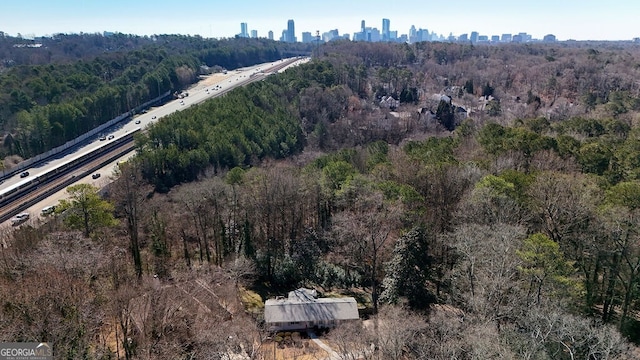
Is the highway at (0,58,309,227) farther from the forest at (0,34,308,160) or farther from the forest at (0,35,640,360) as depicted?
the forest at (0,35,640,360)

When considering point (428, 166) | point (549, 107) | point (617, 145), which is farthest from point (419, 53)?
point (428, 166)

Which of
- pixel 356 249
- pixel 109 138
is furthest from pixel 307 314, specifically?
pixel 109 138

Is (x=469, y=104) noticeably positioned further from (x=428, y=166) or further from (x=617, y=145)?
(x=428, y=166)

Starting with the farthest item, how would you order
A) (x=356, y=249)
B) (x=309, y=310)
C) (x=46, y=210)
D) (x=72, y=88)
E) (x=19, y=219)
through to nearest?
(x=72, y=88) < (x=46, y=210) < (x=19, y=219) < (x=356, y=249) < (x=309, y=310)

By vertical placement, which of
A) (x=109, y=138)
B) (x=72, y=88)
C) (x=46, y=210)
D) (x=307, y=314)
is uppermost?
(x=72, y=88)

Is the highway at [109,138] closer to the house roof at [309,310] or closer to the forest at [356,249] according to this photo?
the forest at [356,249]

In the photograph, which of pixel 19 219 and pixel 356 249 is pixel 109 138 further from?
pixel 356 249

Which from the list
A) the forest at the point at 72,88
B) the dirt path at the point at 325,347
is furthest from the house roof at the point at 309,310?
the forest at the point at 72,88
